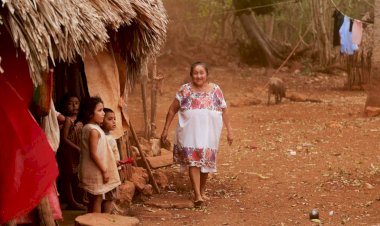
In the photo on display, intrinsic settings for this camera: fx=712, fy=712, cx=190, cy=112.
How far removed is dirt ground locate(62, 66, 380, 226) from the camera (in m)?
7.22

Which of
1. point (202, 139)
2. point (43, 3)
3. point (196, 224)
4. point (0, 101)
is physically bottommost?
point (196, 224)

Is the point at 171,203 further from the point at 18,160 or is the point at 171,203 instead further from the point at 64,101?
the point at 18,160

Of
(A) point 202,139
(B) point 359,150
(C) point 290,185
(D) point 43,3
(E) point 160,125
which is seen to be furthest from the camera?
(E) point 160,125

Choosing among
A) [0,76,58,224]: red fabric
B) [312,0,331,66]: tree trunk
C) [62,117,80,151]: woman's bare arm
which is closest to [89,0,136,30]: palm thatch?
[62,117,80,151]: woman's bare arm

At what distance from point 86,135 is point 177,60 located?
1867cm

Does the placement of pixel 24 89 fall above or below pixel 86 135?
above

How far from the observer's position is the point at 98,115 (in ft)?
20.3

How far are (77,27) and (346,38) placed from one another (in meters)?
13.2

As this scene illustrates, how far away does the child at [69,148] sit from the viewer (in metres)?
6.86

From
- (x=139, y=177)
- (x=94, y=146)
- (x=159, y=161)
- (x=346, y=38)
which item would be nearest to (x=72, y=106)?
(x=94, y=146)

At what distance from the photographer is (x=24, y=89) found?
5.38 meters

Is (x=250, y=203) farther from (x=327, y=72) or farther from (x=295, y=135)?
(x=327, y=72)

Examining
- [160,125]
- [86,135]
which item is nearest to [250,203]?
[86,135]

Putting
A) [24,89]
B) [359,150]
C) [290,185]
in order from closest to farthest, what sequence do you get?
1. [24,89]
2. [290,185]
3. [359,150]
